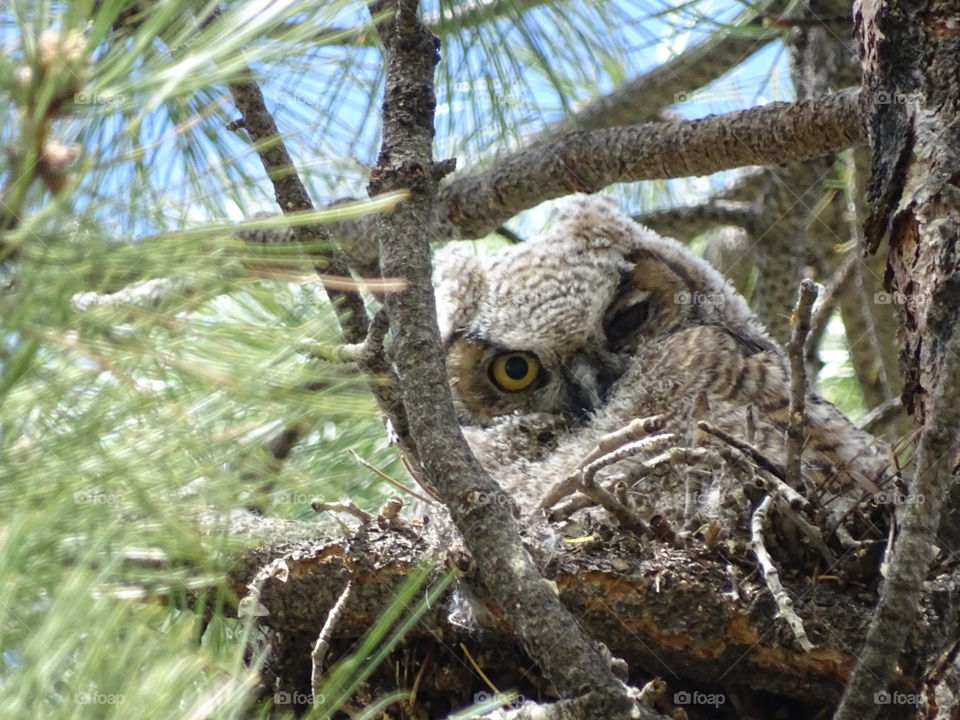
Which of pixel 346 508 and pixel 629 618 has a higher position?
pixel 346 508

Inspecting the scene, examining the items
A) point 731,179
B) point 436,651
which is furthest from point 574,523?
point 731,179

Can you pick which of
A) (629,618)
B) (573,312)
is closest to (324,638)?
(629,618)

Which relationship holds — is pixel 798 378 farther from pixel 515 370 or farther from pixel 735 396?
pixel 515 370

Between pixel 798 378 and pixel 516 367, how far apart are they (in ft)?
4.14

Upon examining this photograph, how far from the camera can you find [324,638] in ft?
6.23

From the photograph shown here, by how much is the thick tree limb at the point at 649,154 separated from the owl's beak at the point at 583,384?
405 millimetres

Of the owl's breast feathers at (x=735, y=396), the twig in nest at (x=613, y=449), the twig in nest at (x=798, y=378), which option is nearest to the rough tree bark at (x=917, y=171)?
the twig in nest at (x=798, y=378)

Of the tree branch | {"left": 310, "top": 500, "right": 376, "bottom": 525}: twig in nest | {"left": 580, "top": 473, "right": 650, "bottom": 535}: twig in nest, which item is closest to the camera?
{"left": 580, "top": 473, "right": 650, "bottom": 535}: twig in nest

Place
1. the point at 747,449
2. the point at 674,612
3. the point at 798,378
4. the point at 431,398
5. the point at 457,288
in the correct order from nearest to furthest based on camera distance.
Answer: the point at 431,398
the point at 798,378
the point at 674,612
the point at 747,449
the point at 457,288

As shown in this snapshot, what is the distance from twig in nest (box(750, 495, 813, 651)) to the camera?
1617 mm

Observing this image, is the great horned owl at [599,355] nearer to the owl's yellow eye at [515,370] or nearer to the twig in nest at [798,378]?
the owl's yellow eye at [515,370]

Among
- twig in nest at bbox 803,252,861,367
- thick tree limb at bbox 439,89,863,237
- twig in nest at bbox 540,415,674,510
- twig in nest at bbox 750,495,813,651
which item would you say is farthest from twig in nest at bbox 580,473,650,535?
twig in nest at bbox 803,252,861,367

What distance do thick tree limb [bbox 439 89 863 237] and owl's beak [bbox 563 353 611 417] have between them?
15.9 inches

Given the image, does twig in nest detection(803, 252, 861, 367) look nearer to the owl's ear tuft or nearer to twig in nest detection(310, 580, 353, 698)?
the owl's ear tuft
